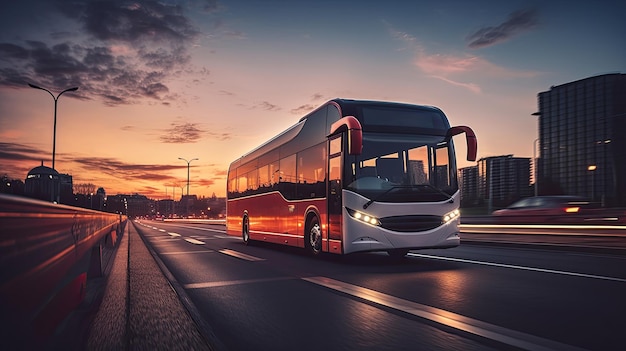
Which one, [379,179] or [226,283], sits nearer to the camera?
[226,283]

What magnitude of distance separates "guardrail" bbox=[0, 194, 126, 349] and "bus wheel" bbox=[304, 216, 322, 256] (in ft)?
20.2

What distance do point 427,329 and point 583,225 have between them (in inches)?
737

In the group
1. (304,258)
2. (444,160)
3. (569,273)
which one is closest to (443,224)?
(444,160)

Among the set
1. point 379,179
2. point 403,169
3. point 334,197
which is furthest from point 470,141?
point 334,197

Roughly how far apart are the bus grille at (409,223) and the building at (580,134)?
282 ft

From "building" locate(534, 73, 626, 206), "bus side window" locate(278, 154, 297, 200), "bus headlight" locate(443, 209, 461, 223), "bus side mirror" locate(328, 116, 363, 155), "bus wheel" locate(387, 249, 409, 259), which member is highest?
"building" locate(534, 73, 626, 206)

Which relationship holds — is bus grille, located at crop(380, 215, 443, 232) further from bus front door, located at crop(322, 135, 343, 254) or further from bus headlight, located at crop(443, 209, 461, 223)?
bus front door, located at crop(322, 135, 343, 254)

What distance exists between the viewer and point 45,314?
3.92m

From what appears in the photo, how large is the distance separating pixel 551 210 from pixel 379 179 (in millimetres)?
15805

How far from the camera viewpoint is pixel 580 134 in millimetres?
103500

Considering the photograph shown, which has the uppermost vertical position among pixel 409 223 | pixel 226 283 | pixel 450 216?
pixel 450 216

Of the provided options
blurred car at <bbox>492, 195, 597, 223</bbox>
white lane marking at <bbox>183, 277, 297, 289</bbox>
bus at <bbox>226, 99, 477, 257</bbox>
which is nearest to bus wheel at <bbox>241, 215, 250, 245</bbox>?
bus at <bbox>226, 99, 477, 257</bbox>

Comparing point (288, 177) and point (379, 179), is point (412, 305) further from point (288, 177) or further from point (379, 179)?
point (288, 177)

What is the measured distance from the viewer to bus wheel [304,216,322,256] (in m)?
11.1
